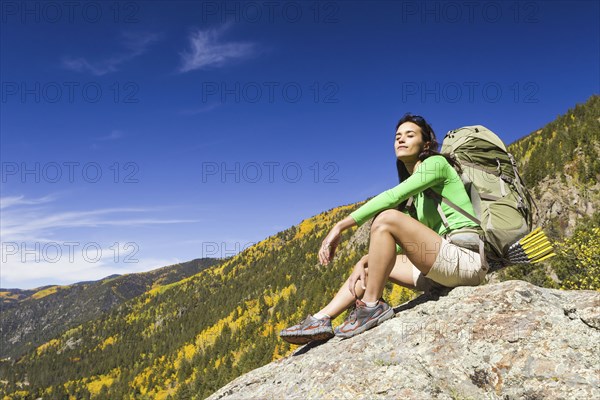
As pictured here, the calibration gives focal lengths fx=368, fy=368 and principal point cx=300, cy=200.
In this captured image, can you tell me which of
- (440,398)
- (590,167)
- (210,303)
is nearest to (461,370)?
(440,398)

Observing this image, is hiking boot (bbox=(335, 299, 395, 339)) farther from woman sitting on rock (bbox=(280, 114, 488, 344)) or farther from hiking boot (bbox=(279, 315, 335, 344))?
hiking boot (bbox=(279, 315, 335, 344))

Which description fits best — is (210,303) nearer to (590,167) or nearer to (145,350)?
(145,350)

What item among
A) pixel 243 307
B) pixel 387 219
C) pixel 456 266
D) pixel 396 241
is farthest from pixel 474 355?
pixel 243 307

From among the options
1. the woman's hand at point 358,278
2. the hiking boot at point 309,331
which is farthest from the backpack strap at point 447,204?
the hiking boot at point 309,331

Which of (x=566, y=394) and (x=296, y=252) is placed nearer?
(x=566, y=394)

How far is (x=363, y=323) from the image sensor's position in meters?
4.48

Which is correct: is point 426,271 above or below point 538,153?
below

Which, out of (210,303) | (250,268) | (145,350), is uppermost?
(250,268)

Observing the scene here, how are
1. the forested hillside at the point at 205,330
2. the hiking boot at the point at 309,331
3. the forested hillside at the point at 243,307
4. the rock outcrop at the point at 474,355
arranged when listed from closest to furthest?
the rock outcrop at the point at 474,355, the hiking boot at the point at 309,331, the forested hillside at the point at 243,307, the forested hillside at the point at 205,330

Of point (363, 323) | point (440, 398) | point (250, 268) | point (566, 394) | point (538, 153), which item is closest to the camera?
point (566, 394)

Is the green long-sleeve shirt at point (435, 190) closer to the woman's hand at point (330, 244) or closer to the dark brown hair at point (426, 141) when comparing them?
the dark brown hair at point (426, 141)

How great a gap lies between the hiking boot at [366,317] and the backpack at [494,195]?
1319mm

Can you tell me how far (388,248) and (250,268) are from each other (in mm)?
153895

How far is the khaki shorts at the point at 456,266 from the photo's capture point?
4215 mm
